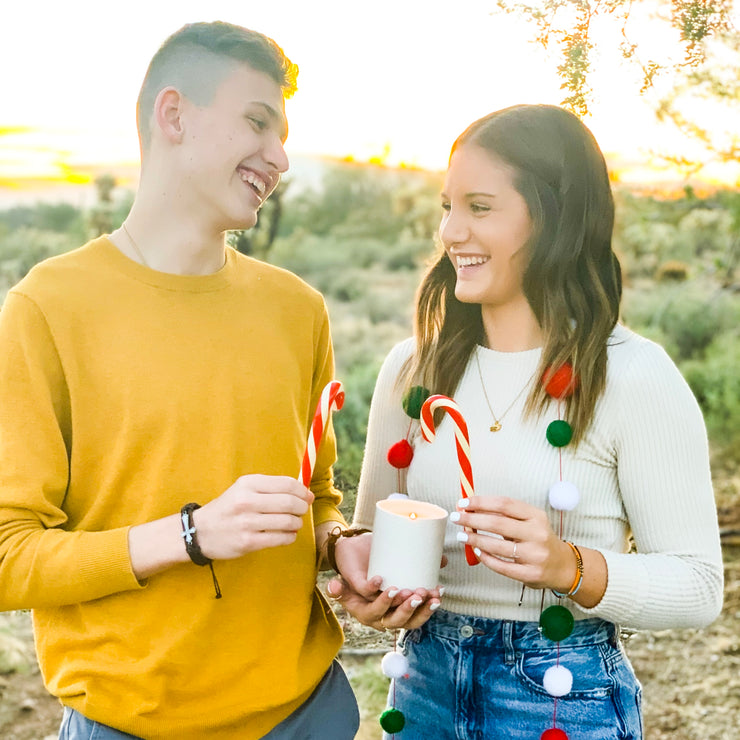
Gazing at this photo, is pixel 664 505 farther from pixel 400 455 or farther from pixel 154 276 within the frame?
pixel 154 276

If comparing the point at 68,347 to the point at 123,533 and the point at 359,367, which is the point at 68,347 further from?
the point at 359,367

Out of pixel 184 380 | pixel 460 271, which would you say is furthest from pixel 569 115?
pixel 184 380

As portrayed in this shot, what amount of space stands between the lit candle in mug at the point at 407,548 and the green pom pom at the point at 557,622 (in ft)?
0.71

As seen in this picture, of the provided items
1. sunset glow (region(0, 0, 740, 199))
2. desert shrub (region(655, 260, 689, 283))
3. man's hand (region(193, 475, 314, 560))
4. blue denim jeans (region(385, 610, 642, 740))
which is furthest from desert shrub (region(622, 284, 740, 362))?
man's hand (region(193, 475, 314, 560))

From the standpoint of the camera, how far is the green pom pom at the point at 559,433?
1.62 m

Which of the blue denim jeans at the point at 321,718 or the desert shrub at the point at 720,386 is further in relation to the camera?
the desert shrub at the point at 720,386

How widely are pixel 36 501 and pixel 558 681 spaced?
0.95 m

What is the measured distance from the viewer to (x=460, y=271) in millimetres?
1773

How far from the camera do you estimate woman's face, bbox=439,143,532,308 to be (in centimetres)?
173

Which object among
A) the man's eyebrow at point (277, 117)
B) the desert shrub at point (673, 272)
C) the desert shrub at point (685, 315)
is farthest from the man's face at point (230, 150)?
the desert shrub at point (673, 272)

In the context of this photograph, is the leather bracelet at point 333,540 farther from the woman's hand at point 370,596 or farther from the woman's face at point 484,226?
the woman's face at point 484,226

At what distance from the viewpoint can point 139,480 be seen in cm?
154

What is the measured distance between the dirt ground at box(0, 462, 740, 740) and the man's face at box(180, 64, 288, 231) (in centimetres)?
115

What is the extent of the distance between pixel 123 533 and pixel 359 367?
218 cm
